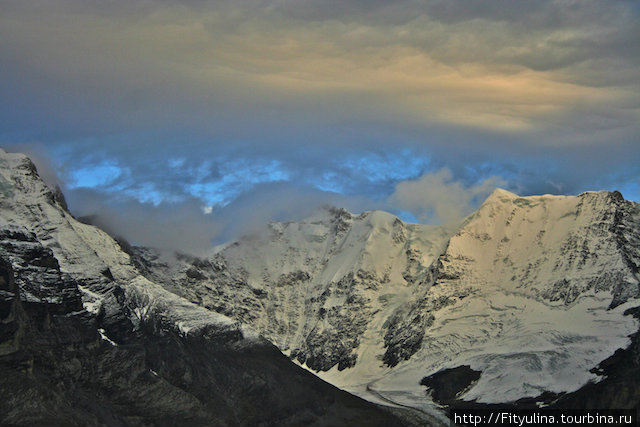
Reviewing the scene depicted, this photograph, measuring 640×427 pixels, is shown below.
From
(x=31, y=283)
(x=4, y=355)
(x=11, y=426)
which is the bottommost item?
(x=11, y=426)

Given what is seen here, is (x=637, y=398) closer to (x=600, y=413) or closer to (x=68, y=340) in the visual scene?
(x=600, y=413)

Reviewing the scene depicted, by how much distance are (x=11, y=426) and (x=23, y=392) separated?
321 inches

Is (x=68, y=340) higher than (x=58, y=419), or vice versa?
(x=68, y=340)

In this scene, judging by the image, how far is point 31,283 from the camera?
19962 cm

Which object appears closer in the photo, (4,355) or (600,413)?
(4,355)

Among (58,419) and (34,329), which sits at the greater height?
(34,329)

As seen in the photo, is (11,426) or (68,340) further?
(68,340)

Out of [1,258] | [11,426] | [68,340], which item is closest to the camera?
[11,426]

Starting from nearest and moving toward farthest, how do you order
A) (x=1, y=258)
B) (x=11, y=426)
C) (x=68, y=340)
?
(x=11, y=426) → (x=1, y=258) → (x=68, y=340)

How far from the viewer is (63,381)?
619 feet

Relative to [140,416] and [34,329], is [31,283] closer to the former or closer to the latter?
[34,329]

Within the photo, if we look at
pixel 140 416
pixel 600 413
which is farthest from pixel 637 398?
pixel 140 416

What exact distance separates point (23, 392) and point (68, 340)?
2432cm

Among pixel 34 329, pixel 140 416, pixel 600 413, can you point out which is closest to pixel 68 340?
pixel 34 329
